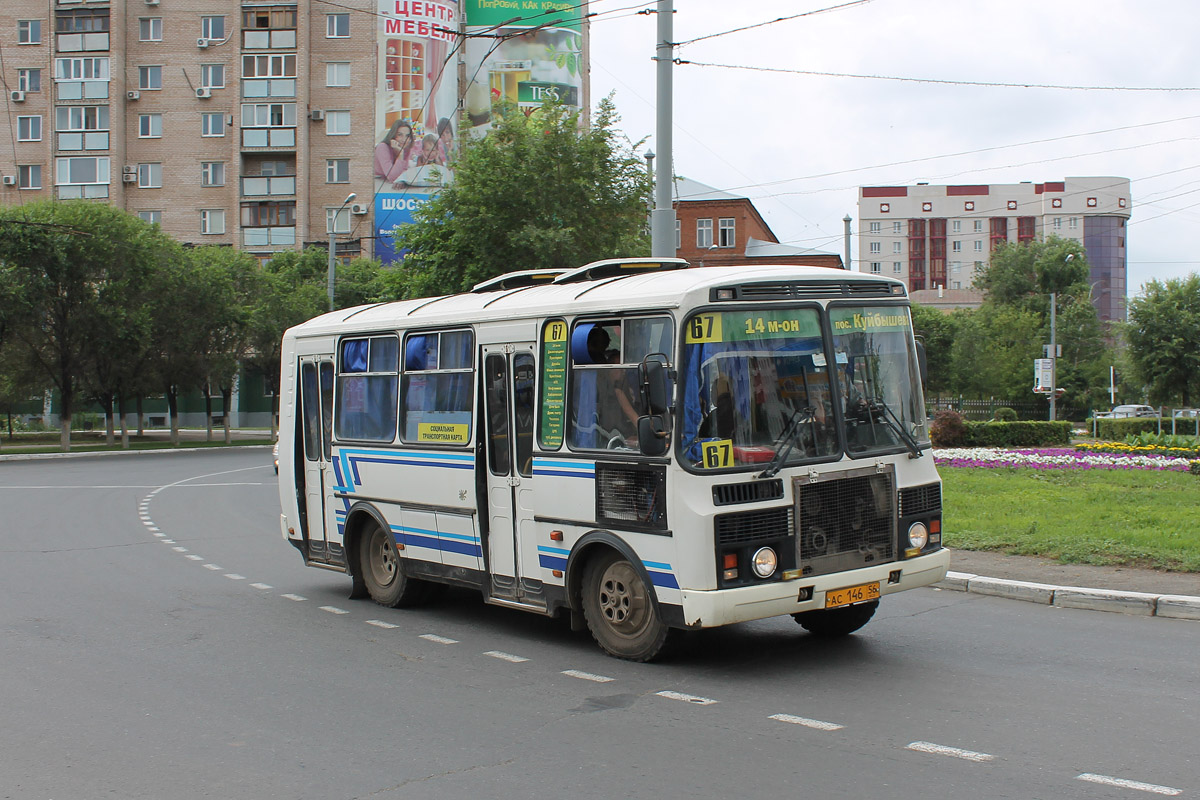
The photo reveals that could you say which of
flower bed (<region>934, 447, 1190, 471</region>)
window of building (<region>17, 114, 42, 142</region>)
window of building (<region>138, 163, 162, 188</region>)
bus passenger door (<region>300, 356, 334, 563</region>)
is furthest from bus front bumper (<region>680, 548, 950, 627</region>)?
window of building (<region>17, 114, 42, 142</region>)

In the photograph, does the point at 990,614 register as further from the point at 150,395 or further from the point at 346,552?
the point at 150,395

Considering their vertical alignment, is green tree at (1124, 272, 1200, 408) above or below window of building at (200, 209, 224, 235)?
below

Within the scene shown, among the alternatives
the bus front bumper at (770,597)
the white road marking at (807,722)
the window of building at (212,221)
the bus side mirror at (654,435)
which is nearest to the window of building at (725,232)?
the window of building at (212,221)

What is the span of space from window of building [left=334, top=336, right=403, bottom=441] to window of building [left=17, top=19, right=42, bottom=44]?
216 ft

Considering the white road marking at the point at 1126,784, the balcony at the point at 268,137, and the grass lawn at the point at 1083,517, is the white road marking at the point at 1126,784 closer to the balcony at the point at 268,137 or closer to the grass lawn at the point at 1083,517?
the grass lawn at the point at 1083,517

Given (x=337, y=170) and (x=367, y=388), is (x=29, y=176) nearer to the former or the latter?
(x=337, y=170)

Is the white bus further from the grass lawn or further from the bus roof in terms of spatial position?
the grass lawn

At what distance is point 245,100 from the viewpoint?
214ft

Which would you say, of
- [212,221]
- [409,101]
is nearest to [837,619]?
[409,101]

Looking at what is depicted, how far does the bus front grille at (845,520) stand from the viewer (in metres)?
7.41

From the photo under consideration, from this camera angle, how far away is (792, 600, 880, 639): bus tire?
852 cm

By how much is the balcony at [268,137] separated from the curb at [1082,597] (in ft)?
200

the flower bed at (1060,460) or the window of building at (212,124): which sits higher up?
the window of building at (212,124)

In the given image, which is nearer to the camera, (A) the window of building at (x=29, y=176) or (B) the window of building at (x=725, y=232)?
(A) the window of building at (x=29, y=176)
